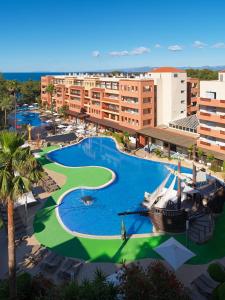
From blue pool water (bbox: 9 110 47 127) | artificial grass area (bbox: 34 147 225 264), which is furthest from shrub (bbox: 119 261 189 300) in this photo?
blue pool water (bbox: 9 110 47 127)

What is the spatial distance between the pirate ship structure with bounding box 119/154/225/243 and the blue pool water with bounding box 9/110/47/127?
63012mm

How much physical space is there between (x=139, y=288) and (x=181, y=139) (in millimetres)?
43671

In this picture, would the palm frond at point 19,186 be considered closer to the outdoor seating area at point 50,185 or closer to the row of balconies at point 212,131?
the outdoor seating area at point 50,185

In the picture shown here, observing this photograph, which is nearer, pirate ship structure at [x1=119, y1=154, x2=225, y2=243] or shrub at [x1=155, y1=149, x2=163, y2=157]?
pirate ship structure at [x1=119, y1=154, x2=225, y2=243]

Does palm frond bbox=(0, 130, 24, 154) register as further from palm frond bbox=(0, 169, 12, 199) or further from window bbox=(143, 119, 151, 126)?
window bbox=(143, 119, 151, 126)

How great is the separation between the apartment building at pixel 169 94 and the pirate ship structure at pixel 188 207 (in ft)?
102

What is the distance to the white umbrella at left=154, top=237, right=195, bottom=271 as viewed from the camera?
2386cm

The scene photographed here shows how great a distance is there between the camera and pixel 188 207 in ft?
114

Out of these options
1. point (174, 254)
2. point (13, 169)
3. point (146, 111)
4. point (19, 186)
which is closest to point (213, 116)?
point (146, 111)

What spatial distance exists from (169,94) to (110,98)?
51.0ft

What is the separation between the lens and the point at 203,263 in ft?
85.5

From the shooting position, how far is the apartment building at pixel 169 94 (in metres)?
68.7

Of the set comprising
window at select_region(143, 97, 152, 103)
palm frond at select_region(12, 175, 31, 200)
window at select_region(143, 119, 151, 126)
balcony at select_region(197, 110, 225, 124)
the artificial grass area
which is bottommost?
the artificial grass area

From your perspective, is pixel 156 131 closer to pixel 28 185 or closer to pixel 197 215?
pixel 197 215
